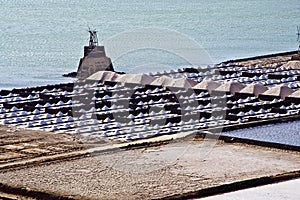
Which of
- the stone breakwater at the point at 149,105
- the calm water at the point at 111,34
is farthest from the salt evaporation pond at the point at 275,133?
the calm water at the point at 111,34

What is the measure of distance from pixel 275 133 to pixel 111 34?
34.6 metres

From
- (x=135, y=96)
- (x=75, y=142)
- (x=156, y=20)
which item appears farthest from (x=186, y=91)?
(x=156, y=20)

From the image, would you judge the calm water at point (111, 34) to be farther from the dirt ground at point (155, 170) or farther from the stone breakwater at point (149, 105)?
the dirt ground at point (155, 170)

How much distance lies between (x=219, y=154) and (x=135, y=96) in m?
5.02

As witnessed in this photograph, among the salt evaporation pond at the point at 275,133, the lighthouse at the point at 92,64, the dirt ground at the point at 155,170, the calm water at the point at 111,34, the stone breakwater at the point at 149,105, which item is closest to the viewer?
the dirt ground at the point at 155,170

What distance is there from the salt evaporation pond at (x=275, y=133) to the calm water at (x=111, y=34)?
13.1 metres

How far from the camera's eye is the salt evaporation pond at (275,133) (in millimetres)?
11836

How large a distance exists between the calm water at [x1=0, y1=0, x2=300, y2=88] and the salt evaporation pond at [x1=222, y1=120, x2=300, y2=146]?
1308cm

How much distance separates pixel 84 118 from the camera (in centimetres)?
1391

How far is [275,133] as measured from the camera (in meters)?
12.3

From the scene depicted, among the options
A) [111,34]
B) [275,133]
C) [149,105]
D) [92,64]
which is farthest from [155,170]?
[111,34]

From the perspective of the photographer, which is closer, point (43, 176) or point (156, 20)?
point (43, 176)

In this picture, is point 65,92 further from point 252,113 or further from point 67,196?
point 67,196

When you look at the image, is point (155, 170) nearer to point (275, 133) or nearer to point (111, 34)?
point (275, 133)
